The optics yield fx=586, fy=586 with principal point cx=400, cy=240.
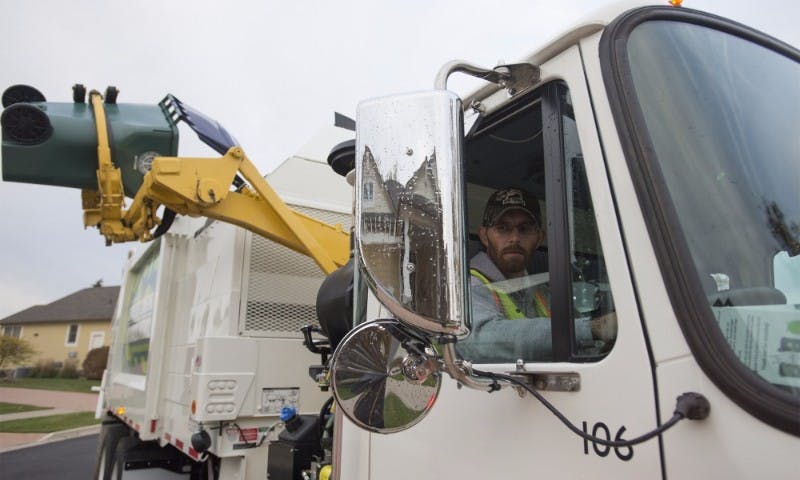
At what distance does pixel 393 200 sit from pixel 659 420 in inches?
23.7

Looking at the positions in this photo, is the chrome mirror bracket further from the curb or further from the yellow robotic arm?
the curb

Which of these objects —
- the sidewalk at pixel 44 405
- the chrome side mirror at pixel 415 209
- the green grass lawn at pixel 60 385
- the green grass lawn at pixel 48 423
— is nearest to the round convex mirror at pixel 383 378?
the chrome side mirror at pixel 415 209

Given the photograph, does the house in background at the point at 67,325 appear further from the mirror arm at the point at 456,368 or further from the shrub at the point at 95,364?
the mirror arm at the point at 456,368

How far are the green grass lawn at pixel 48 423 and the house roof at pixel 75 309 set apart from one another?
28.5 m

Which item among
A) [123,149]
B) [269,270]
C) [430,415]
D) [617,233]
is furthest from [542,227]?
[123,149]

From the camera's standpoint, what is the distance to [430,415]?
1562 mm

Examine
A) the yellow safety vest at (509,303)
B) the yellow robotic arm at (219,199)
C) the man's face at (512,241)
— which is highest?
the yellow robotic arm at (219,199)

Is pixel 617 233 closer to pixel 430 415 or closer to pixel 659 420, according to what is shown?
pixel 659 420

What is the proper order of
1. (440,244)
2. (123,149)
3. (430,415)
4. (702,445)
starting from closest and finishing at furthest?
1. (702,445)
2. (440,244)
3. (430,415)
4. (123,149)

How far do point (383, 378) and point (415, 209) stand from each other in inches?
14.5

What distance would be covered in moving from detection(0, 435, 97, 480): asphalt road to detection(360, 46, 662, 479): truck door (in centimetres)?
976

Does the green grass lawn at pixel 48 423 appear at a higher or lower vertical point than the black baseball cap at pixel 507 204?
lower

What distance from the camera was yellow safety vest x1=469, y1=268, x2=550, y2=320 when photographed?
1.39m

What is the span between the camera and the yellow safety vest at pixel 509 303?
1389 millimetres
